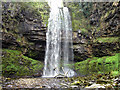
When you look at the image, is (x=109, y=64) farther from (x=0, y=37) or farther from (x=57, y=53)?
(x=0, y=37)

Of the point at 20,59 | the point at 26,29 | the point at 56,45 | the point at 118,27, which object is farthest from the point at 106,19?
the point at 20,59

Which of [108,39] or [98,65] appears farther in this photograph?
[108,39]

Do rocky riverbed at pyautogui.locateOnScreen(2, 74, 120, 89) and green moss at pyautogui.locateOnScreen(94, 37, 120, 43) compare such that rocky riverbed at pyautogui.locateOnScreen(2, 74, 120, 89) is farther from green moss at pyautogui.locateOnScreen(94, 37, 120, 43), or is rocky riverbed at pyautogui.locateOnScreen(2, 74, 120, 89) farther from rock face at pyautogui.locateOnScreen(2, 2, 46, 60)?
green moss at pyautogui.locateOnScreen(94, 37, 120, 43)

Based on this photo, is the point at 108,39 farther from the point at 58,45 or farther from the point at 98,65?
the point at 58,45

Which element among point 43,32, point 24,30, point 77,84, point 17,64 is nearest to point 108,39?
point 43,32

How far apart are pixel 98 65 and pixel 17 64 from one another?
8488 millimetres

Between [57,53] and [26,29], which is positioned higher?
[26,29]

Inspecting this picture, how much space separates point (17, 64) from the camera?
12.4 metres

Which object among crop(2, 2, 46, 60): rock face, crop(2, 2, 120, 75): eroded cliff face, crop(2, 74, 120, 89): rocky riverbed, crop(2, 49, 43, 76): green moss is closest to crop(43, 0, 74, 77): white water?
crop(2, 2, 120, 75): eroded cliff face

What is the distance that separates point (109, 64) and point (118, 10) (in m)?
5.64

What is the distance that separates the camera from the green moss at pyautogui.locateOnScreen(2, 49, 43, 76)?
11766 mm

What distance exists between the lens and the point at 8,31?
42.4 ft

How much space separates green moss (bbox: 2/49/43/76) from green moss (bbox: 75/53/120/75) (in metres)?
4.62

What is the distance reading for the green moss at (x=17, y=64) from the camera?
11.8 metres
